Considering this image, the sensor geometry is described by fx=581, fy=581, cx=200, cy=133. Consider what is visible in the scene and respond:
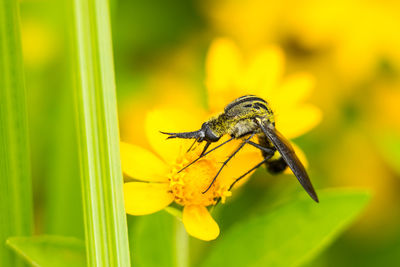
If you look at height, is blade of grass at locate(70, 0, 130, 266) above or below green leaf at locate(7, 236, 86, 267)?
above

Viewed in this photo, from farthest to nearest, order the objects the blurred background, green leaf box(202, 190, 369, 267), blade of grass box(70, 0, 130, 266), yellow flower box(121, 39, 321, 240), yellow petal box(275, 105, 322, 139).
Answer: the blurred background, yellow petal box(275, 105, 322, 139), green leaf box(202, 190, 369, 267), yellow flower box(121, 39, 321, 240), blade of grass box(70, 0, 130, 266)

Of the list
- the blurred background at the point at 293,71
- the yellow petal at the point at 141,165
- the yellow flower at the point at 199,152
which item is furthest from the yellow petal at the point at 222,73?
the blurred background at the point at 293,71

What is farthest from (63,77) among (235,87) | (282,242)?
(282,242)

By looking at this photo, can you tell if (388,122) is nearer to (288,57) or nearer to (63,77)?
(288,57)

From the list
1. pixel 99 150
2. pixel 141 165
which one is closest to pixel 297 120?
pixel 141 165

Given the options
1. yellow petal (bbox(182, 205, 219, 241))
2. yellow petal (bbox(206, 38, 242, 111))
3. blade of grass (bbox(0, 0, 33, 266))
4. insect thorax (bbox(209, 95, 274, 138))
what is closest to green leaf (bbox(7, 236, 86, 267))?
blade of grass (bbox(0, 0, 33, 266))

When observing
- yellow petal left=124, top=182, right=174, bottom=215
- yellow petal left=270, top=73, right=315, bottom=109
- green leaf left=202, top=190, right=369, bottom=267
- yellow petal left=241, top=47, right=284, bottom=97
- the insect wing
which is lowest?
green leaf left=202, top=190, right=369, bottom=267

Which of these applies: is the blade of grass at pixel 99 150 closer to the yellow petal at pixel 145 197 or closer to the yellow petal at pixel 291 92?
the yellow petal at pixel 145 197

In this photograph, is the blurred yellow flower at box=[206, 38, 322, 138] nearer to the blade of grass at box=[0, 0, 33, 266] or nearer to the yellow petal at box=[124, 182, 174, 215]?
the yellow petal at box=[124, 182, 174, 215]
